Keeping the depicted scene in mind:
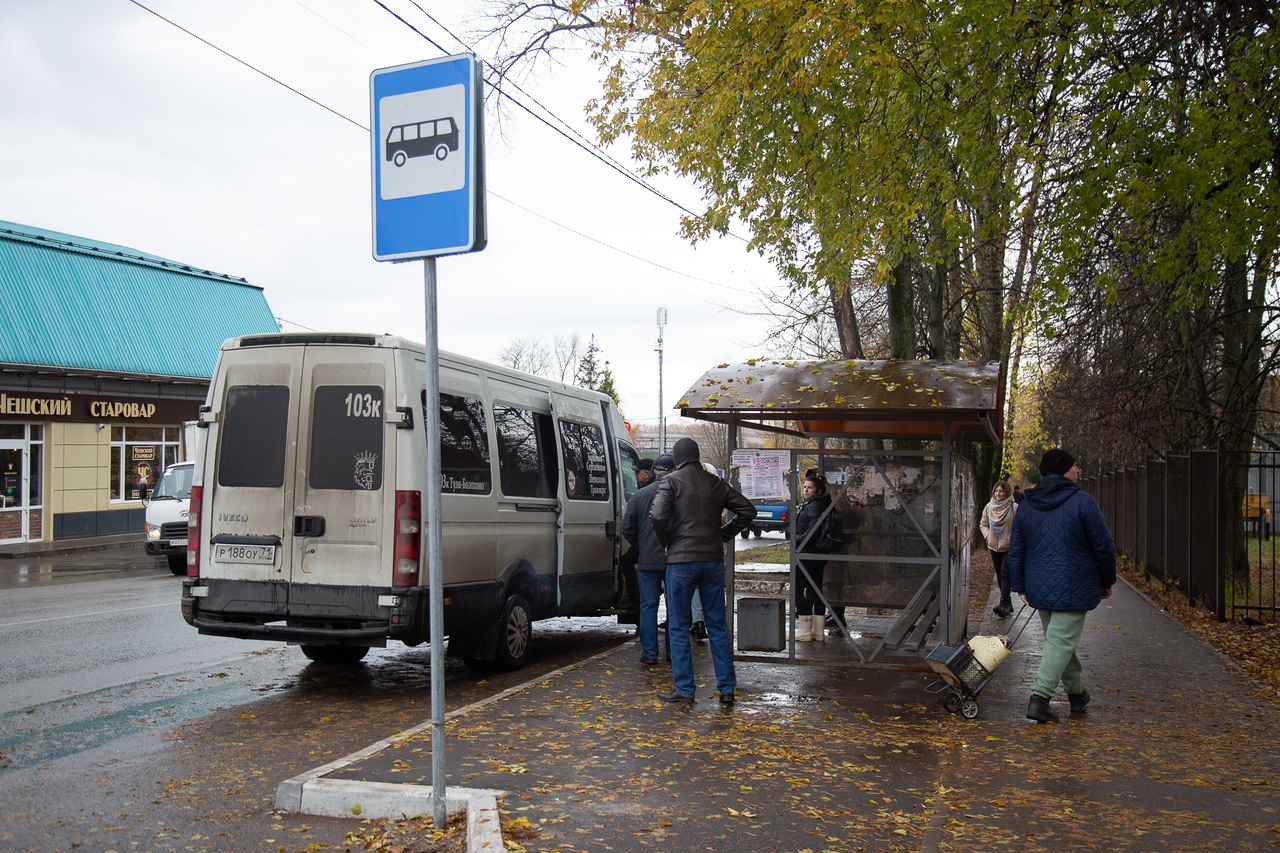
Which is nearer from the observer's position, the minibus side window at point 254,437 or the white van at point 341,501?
the white van at point 341,501

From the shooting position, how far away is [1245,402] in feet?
42.9

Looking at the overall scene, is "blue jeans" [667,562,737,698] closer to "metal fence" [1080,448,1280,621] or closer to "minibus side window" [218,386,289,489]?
"minibus side window" [218,386,289,489]

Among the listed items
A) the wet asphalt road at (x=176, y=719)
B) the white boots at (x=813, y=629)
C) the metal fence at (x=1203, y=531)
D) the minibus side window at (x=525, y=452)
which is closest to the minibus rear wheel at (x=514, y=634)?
the wet asphalt road at (x=176, y=719)

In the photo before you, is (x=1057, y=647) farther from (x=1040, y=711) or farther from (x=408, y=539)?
(x=408, y=539)

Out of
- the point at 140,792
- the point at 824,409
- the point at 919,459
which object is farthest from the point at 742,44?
the point at 140,792

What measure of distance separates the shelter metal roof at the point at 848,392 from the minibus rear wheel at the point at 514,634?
214 cm

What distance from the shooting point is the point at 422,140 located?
Result: 4617 mm

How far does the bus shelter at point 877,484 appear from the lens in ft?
28.1

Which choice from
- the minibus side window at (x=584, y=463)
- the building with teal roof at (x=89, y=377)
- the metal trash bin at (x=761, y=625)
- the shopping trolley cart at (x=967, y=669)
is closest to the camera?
the shopping trolley cart at (x=967, y=669)

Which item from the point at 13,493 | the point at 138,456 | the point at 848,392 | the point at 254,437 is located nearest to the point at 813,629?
the point at 848,392

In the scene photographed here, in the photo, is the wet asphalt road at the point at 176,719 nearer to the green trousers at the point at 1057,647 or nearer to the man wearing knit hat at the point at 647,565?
the man wearing knit hat at the point at 647,565

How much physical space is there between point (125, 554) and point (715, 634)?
1981cm

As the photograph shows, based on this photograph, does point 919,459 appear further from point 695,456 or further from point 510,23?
point 510,23

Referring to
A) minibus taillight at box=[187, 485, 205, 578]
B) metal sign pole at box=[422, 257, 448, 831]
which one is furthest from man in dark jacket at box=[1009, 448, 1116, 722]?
minibus taillight at box=[187, 485, 205, 578]
